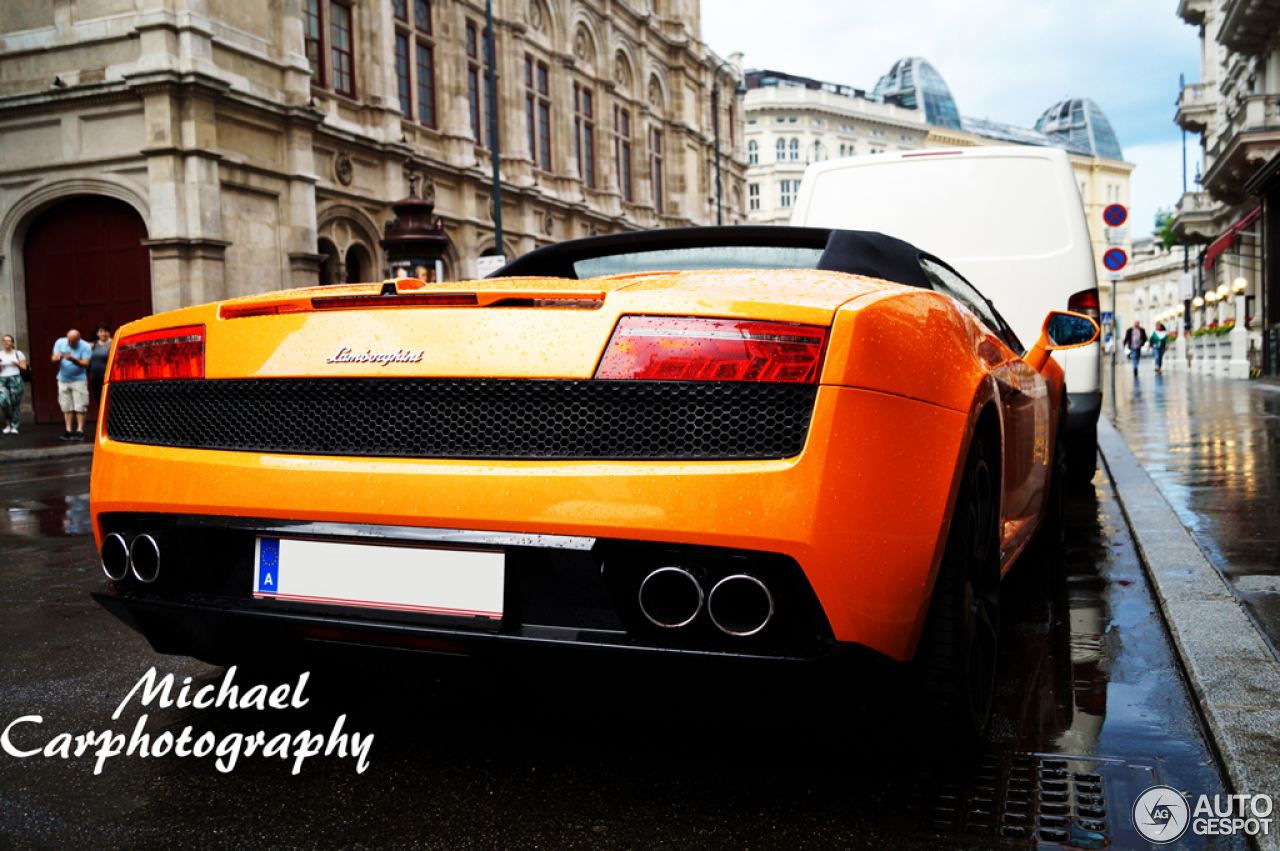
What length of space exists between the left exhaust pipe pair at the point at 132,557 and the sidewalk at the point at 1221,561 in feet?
7.35

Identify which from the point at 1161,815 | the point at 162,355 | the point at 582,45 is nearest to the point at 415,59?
the point at 582,45

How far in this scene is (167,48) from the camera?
19.3 metres

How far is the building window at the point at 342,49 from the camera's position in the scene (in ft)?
83.4

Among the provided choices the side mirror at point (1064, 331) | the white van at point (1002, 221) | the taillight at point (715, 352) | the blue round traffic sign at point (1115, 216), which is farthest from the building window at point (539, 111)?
the taillight at point (715, 352)

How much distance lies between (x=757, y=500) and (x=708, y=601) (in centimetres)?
20

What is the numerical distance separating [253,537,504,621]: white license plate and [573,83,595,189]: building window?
121ft

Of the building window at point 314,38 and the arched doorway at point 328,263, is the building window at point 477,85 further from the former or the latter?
the arched doorway at point 328,263

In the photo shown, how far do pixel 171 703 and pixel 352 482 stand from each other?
1.28 m

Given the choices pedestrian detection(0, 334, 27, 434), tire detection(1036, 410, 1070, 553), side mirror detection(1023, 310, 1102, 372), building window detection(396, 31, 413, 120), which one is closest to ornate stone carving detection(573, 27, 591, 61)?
building window detection(396, 31, 413, 120)

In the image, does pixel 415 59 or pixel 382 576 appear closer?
pixel 382 576

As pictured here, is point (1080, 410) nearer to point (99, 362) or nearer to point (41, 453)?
point (41, 453)

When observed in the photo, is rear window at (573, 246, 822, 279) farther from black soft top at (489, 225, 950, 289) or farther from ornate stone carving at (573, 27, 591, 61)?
ornate stone carving at (573, 27, 591, 61)

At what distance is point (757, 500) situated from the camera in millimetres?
1942

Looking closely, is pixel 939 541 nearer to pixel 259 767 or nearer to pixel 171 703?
pixel 259 767
